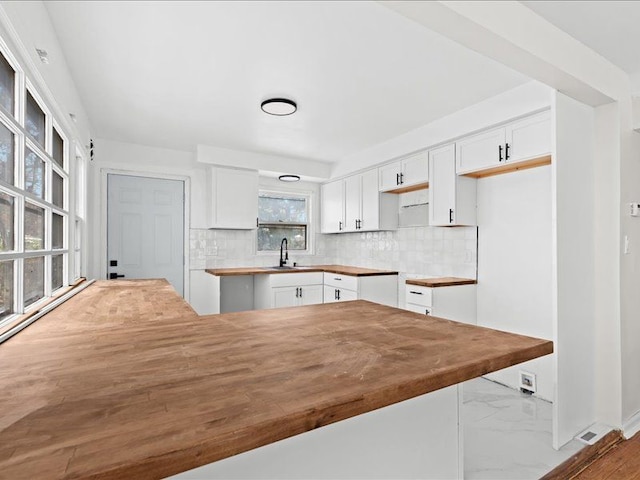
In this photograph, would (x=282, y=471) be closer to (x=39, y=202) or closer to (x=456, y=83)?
(x=39, y=202)

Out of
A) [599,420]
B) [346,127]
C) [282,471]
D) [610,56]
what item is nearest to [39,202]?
[282,471]

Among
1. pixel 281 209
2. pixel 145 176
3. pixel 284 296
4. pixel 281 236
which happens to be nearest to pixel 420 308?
pixel 284 296

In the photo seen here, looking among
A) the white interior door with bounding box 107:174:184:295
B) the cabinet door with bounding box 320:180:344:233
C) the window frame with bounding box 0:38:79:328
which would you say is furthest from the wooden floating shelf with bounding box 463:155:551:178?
the white interior door with bounding box 107:174:184:295

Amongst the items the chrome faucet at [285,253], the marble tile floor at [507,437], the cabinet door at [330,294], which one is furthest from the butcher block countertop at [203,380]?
the chrome faucet at [285,253]

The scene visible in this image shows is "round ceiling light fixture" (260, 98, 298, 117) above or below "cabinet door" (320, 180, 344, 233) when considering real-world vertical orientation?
above

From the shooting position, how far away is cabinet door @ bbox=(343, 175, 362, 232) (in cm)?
477

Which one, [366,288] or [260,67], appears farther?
[366,288]

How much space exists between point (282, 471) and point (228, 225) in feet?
13.0

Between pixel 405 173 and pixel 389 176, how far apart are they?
0.87 ft

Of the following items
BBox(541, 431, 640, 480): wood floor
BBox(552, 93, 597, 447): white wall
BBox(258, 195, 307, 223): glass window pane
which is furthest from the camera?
BBox(258, 195, 307, 223): glass window pane

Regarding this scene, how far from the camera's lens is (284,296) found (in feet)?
15.0

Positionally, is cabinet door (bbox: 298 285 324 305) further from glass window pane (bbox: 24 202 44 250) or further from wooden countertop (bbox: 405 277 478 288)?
glass window pane (bbox: 24 202 44 250)

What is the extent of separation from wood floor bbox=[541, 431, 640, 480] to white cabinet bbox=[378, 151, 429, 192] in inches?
98.7

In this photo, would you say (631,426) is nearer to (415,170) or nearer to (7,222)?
(415,170)
